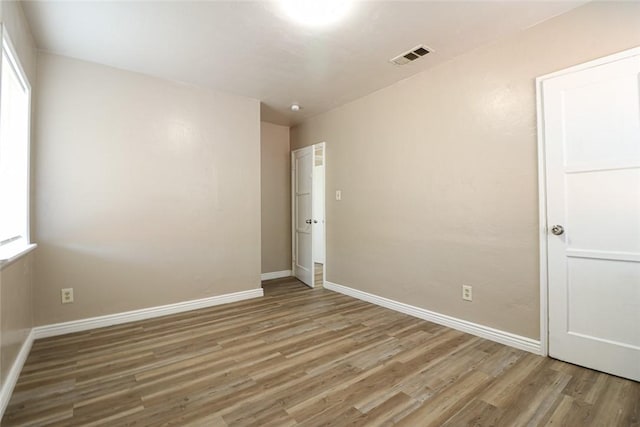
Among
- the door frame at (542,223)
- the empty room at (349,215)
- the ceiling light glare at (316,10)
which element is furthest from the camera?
the door frame at (542,223)

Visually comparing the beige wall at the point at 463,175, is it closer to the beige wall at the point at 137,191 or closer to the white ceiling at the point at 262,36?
the white ceiling at the point at 262,36

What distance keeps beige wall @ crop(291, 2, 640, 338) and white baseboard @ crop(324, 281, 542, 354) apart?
57mm

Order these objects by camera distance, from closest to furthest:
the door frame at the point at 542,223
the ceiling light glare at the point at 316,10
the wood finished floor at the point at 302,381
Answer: the wood finished floor at the point at 302,381 < the ceiling light glare at the point at 316,10 < the door frame at the point at 542,223

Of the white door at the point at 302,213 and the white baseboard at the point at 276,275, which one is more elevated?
the white door at the point at 302,213

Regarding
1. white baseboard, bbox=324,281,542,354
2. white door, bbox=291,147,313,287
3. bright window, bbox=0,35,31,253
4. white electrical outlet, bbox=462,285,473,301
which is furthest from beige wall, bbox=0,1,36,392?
white electrical outlet, bbox=462,285,473,301

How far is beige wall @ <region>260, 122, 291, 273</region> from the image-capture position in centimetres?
478

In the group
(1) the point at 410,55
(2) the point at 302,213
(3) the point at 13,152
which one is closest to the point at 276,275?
(2) the point at 302,213

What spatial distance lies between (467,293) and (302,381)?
1.66 metres

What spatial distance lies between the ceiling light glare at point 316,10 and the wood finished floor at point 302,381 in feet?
8.05

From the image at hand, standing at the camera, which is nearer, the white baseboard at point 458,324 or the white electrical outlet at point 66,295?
the white baseboard at point 458,324

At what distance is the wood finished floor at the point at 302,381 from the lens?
61.9 inches

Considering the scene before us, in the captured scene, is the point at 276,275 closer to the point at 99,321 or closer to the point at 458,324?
the point at 99,321

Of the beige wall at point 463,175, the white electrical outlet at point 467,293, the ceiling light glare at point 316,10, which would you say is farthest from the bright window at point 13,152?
the white electrical outlet at point 467,293

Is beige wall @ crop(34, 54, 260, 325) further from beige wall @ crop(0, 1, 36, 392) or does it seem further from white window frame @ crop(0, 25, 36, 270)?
beige wall @ crop(0, 1, 36, 392)
